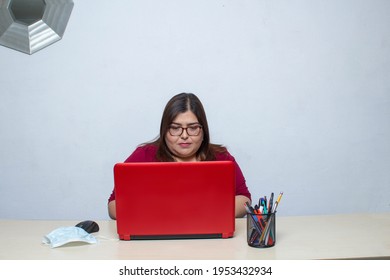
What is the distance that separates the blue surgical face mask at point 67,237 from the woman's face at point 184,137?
65 centimetres

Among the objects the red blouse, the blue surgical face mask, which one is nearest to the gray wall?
the red blouse

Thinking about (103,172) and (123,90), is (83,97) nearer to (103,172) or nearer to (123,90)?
(123,90)

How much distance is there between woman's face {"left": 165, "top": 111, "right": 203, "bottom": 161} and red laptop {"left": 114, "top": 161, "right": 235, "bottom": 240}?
1.93 ft

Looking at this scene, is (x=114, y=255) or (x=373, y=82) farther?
(x=373, y=82)

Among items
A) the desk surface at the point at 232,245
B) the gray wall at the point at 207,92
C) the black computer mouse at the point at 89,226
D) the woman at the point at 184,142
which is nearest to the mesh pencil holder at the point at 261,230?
the desk surface at the point at 232,245

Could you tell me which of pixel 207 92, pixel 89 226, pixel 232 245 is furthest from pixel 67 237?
pixel 207 92

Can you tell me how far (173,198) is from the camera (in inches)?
63.2

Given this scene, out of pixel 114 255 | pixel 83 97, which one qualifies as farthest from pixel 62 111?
pixel 114 255

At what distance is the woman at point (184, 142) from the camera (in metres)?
2.18

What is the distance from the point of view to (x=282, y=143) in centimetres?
294

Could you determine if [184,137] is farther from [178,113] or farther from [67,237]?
[67,237]

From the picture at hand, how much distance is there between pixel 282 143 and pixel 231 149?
0.31 meters

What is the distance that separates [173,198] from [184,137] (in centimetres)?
60
